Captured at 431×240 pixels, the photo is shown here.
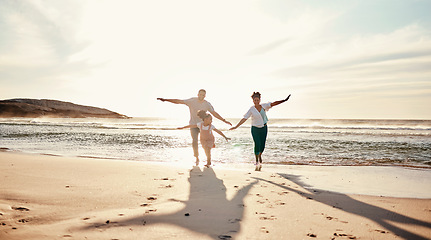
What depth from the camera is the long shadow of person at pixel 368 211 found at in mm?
3277

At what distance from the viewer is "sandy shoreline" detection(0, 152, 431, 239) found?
118 inches

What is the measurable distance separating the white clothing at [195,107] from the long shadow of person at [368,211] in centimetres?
414

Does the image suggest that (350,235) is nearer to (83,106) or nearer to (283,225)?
(283,225)

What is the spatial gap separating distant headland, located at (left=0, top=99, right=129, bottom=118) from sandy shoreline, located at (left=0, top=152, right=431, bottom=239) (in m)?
100

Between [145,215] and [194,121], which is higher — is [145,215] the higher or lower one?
the lower one

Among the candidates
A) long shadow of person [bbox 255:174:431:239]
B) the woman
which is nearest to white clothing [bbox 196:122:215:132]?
the woman

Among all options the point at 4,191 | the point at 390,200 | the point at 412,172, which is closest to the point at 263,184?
the point at 390,200

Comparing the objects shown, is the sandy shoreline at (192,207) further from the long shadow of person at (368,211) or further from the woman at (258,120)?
the woman at (258,120)

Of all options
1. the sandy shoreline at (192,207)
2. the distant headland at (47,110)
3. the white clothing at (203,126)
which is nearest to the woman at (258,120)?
the white clothing at (203,126)

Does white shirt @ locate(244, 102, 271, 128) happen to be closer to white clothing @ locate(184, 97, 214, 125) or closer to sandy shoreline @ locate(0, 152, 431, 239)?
white clothing @ locate(184, 97, 214, 125)

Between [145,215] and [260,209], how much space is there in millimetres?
1523

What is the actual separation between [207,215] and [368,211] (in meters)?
2.24

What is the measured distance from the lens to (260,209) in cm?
395

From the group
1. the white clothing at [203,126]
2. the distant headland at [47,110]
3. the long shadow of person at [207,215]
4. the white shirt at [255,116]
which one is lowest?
the long shadow of person at [207,215]
